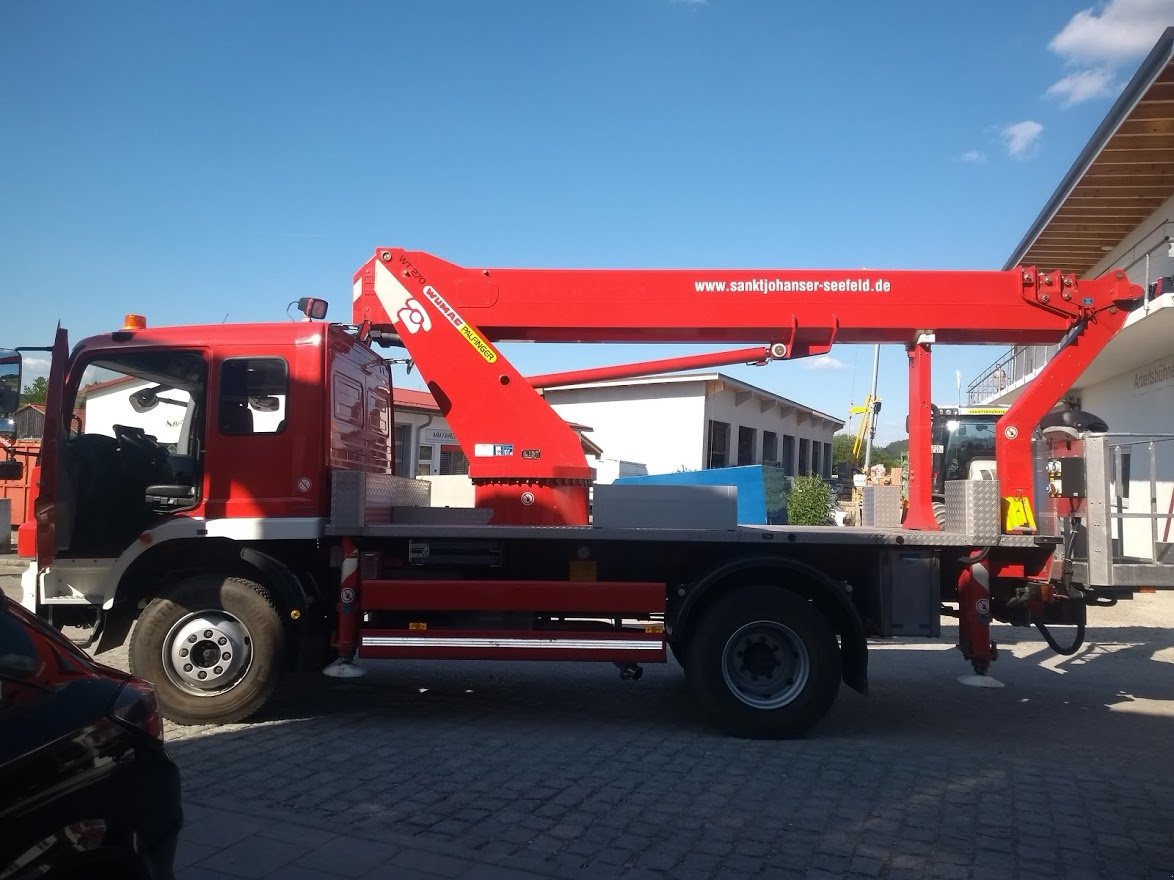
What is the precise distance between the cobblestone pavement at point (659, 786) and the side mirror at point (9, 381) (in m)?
2.38

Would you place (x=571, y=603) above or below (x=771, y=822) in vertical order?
above

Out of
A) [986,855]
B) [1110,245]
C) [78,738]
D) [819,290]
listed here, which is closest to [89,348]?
[78,738]

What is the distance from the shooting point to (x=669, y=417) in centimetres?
2925

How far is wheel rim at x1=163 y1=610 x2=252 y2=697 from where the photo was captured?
634 centimetres

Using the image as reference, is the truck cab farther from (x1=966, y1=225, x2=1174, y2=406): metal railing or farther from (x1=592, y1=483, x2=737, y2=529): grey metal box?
(x1=966, y1=225, x2=1174, y2=406): metal railing

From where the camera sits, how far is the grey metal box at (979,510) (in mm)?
6461

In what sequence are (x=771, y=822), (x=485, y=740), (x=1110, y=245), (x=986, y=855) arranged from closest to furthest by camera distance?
(x=986, y=855) < (x=771, y=822) < (x=485, y=740) < (x=1110, y=245)

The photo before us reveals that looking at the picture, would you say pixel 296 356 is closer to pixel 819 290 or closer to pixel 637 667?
pixel 637 667

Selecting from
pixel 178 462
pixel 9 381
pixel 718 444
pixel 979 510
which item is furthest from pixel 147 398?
pixel 718 444

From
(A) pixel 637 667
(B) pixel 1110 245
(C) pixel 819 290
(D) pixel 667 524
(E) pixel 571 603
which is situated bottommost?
(A) pixel 637 667

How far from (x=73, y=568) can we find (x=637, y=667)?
4.10 m

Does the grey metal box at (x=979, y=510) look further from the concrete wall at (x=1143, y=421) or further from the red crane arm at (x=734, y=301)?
the red crane arm at (x=734, y=301)

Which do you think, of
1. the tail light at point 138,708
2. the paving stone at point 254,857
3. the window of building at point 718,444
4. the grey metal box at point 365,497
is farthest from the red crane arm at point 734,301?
the window of building at point 718,444

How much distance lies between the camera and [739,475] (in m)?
11.2
